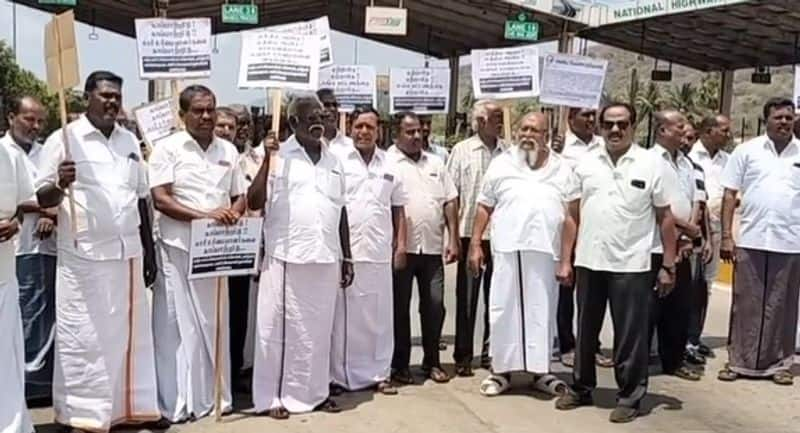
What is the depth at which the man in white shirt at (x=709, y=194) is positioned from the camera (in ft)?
24.0

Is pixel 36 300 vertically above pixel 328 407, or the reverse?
pixel 36 300

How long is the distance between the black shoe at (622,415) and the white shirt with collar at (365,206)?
1727 millimetres

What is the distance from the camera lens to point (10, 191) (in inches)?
168

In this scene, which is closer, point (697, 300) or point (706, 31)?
point (697, 300)

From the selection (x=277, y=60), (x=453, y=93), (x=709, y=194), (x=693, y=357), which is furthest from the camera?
(x=453, y=93)

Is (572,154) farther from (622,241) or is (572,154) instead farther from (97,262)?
(97,262)

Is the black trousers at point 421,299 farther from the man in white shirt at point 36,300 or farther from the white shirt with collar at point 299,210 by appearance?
the man in white shirt at point 36,300

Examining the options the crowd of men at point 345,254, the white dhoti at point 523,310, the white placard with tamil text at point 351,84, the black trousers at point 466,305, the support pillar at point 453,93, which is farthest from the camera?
the support pillar at point 453,93

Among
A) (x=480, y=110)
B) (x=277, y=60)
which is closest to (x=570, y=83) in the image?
(x=480, y=110)

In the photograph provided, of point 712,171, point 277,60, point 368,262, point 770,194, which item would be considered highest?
point 277,60

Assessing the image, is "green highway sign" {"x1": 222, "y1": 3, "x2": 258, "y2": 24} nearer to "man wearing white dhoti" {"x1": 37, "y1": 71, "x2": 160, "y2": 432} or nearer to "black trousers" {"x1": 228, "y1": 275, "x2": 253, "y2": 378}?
"black trousers" {"x1": 228, "y1": 275, "x2": 253, "y2": 378}

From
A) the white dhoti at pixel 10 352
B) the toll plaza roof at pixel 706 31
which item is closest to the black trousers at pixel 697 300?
the white dhoti at pixel 10 352

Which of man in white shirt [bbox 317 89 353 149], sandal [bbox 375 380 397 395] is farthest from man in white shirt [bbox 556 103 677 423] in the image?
man in white shirt [bbox 317 89 353 149]

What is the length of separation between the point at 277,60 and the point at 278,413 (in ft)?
6.73
